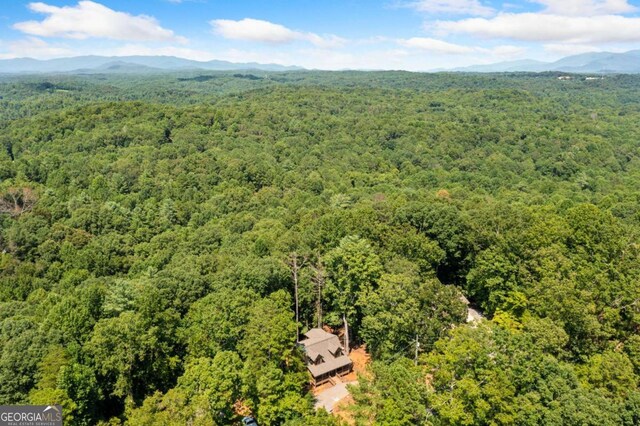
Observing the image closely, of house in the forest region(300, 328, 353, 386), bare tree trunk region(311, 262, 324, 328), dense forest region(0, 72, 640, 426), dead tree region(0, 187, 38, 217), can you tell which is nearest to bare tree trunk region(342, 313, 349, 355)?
dense forest region(0, 72, 640, 426)

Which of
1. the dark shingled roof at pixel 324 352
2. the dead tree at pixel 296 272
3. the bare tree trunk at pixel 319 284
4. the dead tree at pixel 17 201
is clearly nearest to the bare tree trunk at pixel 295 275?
the dead tree at pixel 296 272

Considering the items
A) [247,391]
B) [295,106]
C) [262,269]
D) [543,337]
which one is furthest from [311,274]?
[295,106]

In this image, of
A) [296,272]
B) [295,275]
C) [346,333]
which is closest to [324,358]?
[346,333]

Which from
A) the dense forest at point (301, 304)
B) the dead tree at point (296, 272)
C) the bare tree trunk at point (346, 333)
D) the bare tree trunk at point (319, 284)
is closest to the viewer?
the dense forest at point (301, 304)

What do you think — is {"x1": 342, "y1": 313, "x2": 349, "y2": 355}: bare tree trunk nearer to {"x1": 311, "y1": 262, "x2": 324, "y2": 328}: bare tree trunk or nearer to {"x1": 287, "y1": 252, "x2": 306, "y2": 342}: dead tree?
{"x1": 311, "y1": 262, "x2": 324, "y2": 328}: bare tree trunk

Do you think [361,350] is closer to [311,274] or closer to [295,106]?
[311,274]

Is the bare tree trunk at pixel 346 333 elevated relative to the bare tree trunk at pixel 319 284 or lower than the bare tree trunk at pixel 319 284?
lower

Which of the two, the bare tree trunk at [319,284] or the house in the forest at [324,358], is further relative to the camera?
the bare tree trunk at [319,284]

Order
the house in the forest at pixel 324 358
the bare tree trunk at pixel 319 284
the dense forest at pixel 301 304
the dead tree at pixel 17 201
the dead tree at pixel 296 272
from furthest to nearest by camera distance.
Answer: the dead tree at pixel 17 201, the bare tree trunk at pixel 319 284, the dead tree at pixel 296 272, the house in the forest at pixel 324 358, the dense forest at pixel 301 304

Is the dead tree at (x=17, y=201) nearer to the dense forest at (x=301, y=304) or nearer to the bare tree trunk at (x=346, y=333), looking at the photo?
the dense forest at (x=301, y=304)
